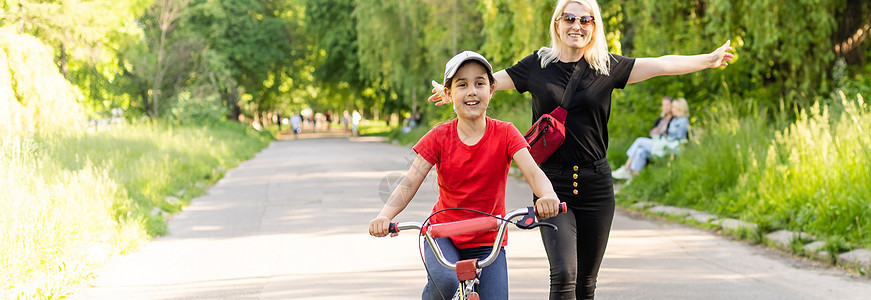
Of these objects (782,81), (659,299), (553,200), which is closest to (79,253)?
(659,299)

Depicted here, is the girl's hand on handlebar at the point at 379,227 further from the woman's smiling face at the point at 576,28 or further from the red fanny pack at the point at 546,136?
the woman's smiling face at the point at 576,28

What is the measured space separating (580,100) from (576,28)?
34 centimetres

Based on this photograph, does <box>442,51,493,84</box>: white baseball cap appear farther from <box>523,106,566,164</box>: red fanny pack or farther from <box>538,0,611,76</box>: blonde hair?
<box>538,0,611,76</box>: blonde hair

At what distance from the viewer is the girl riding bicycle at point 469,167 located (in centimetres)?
358

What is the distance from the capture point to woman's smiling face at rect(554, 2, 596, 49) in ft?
13.8

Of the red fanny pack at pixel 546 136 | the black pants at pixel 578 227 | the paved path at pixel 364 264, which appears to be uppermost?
the red fanny pack at pixel 546 136

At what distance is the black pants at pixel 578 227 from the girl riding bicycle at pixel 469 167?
1.56ft

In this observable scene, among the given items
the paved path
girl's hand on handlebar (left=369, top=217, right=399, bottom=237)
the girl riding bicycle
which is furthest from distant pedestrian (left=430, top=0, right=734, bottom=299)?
girl's hand on handlebar (left=369, top=217, right=399, bottom=237)

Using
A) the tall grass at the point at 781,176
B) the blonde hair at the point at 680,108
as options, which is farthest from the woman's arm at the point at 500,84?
the blonde hair at the point at 680,108

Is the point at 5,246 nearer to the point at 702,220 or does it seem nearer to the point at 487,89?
the point at 487,89

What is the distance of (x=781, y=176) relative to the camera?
948 centimetres

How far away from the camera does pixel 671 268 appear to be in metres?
7.38

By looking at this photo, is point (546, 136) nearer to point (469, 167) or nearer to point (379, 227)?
point (469, 167)

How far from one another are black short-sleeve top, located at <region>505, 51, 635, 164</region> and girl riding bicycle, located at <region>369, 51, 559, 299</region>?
0.55m
